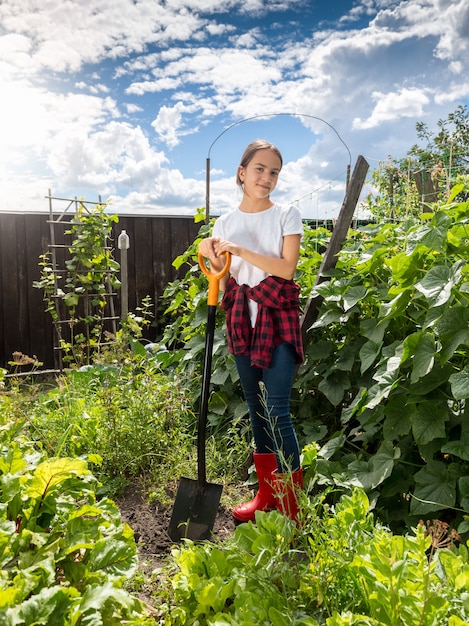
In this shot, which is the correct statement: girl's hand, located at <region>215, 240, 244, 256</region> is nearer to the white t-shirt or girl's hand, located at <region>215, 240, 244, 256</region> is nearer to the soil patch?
the white t-shirt

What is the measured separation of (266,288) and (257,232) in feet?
0.76

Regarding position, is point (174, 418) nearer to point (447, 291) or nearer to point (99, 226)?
point (447, 291)

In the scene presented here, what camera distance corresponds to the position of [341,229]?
3.00m

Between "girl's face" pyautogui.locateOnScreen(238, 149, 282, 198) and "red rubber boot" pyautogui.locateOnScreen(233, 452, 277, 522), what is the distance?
A: 1048mm

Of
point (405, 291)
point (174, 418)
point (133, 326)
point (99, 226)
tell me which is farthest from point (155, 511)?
point (99, 226)

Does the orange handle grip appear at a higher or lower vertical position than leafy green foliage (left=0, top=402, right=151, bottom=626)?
higher

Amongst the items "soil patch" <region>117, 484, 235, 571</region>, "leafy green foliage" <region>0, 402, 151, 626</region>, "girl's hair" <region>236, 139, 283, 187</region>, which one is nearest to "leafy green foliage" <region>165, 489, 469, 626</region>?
"leafy green foliage" <region>0, 402, 151, 626</region>

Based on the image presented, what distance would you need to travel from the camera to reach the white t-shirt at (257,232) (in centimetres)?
216

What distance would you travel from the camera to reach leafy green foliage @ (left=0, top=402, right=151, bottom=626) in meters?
1.16

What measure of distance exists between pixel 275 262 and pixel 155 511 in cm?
118

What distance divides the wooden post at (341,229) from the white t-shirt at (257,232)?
75cm

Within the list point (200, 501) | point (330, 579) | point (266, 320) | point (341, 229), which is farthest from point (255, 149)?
point (330, 579)

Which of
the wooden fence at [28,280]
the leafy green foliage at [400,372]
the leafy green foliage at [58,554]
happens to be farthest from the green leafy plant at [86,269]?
the leafy green foliage at [58,554]

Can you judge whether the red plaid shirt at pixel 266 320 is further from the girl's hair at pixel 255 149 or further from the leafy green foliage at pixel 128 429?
the leafy green foliage at pixel 128 429
